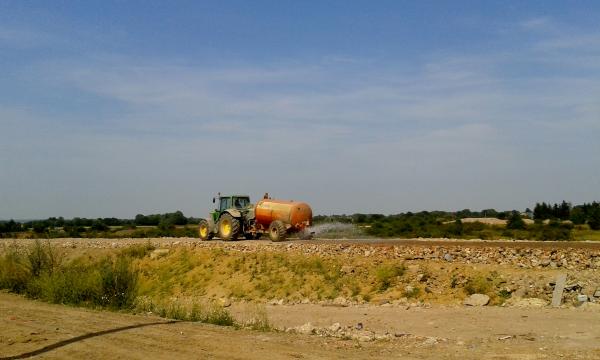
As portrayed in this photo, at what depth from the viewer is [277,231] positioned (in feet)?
111

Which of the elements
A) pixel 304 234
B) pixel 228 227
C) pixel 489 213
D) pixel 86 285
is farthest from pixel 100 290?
pixel 489 213

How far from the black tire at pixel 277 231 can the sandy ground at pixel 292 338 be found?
Result: 665 inches

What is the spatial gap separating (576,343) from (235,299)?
13.9m

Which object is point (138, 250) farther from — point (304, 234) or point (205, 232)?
point (304, 234)

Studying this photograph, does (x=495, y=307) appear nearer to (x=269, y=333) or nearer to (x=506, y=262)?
(x=506, y=262)

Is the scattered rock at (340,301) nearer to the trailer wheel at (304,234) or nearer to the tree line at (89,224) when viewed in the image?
the trailer wheel at (304,234)

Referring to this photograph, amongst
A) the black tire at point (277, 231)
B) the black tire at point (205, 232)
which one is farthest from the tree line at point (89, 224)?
the black tire at point (277, 231)

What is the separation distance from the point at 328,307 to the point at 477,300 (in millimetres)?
4493

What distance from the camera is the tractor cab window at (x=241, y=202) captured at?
38.5 meters

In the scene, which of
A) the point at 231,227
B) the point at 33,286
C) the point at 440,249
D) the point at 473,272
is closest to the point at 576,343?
the point at 473,272

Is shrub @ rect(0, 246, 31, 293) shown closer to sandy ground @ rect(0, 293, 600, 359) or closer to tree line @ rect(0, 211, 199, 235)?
sandy ground @ rect(0, 293, 600, 359)

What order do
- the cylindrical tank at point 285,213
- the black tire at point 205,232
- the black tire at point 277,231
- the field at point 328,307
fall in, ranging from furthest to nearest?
the black tire at point 205,232 < the cylindrical tank at point 285,213 < the black tire at point 277,231 < the field at point 328,307

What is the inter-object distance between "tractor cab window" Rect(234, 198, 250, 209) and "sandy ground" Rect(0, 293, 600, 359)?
21882 millimetres

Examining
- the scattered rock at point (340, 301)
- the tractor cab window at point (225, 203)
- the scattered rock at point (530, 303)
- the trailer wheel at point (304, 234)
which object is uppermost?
the tractor cab window at point (225, 203)
